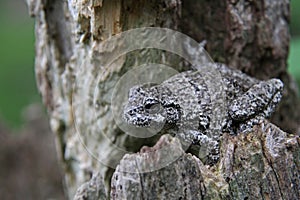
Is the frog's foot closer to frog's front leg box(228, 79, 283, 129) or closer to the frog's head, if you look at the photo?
frog's front leg box(228, 79, 283, 129)

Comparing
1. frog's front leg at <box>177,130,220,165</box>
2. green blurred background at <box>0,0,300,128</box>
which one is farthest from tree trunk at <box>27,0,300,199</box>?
green blurred background at <box>0,0,300,128</box>

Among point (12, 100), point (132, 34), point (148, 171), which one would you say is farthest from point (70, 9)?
point (12, 100)

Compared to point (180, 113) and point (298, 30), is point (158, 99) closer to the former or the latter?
point (180, 113)

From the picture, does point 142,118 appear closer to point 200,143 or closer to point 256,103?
point 200,143

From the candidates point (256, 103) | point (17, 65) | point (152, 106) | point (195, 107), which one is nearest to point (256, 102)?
point (256, 103)

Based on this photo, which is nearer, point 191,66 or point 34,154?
point 191,66

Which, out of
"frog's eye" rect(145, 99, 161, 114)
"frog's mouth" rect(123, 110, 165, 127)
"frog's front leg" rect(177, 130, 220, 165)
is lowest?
"frog's front leg" rect(177, 130, 220, 165)
